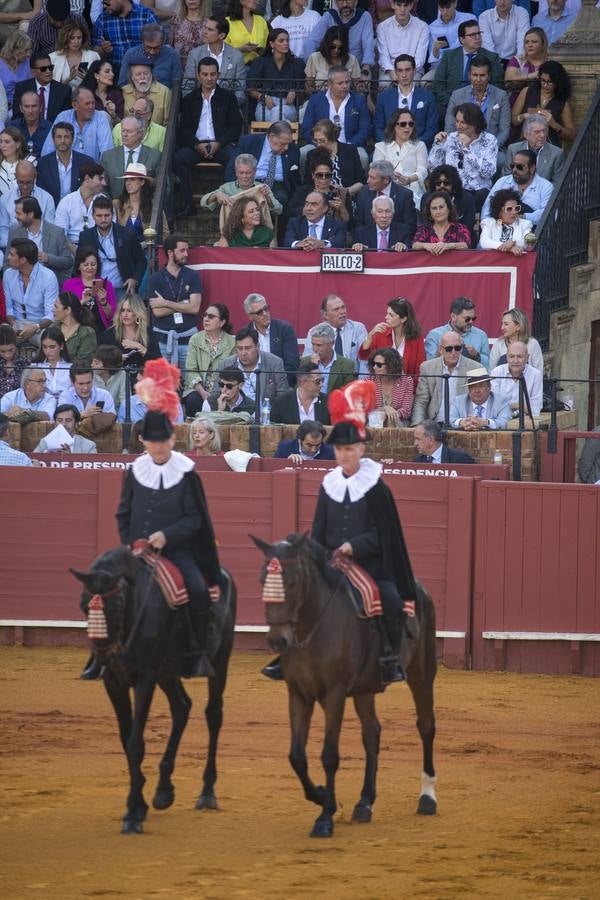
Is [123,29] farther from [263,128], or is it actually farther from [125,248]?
[125,248]

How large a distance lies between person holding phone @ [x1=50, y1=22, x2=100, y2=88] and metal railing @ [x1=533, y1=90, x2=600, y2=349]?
5278 mm

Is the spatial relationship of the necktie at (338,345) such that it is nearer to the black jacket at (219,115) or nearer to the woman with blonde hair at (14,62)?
the black jacket at (219,115)

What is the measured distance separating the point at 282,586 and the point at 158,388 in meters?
1.41

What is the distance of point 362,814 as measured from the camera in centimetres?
948

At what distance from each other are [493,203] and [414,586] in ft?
26.5

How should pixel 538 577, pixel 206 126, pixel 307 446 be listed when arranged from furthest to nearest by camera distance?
pixel 206 126, pixel 307 446, pixel 538 577

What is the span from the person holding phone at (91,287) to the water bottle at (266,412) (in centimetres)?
172

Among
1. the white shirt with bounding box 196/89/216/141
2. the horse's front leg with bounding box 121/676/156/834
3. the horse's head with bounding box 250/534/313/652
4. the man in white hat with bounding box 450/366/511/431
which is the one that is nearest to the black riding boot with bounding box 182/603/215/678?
the horse's front leg with bounding box 121/676/156/834

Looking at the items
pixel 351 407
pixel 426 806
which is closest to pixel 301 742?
pixel 426 806

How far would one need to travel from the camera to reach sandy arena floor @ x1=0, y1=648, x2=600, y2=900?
26.9ft

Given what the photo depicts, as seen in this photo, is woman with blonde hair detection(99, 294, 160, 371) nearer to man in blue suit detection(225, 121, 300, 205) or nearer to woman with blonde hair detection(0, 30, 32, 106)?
man in blue suit detection(225, 121, 300, 205)

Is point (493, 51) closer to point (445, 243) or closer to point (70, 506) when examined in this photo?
point (445, 243)

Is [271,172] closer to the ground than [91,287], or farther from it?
farther from it

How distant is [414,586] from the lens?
31.9ft
